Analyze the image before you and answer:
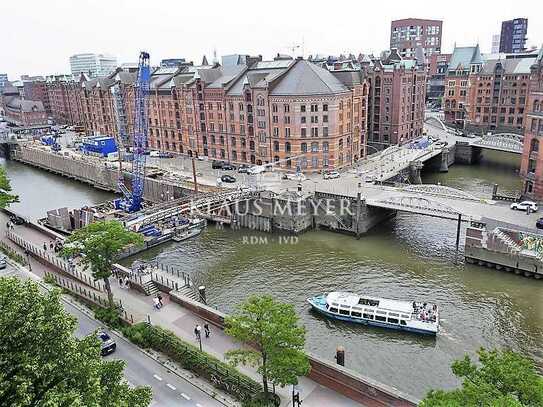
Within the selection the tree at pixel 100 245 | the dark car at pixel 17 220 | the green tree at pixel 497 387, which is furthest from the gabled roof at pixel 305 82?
the green tree at pixel 497 387

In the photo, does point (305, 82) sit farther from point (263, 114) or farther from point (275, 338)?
point (275, 338)

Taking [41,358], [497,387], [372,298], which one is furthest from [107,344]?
[497,387]

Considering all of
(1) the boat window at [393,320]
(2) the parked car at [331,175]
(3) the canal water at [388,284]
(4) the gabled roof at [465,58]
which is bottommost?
(3) the canal water at [388,284]

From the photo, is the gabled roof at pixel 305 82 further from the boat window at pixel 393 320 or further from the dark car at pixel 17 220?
the boat window at pixel 393 320

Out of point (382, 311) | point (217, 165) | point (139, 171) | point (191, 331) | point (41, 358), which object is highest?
point (41, 358)

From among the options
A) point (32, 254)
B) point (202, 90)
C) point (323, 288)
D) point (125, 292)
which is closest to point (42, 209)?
point (32, 254)

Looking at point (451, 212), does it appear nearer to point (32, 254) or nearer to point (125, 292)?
point (125, 292)
